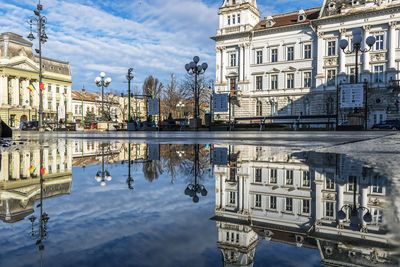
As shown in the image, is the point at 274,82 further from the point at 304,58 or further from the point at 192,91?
the point at 192,91

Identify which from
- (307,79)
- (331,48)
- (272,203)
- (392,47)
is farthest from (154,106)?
(392,47)

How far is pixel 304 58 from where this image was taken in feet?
153

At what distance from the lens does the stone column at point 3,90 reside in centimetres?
6725

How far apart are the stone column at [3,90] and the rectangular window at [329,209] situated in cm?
7605

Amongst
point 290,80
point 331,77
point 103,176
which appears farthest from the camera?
point 290,80

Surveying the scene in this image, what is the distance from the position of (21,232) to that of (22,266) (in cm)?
55

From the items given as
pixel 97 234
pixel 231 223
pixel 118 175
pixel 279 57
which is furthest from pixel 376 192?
pixel 279 57

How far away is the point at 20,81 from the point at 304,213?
262 ft

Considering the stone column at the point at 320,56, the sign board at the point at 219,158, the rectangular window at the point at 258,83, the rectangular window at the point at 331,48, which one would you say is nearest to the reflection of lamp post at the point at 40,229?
the sign board at the point at 219,158

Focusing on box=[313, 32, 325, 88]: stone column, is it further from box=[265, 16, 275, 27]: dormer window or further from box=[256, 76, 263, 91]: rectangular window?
box=[256, 76, 263, 91]: rectangular window

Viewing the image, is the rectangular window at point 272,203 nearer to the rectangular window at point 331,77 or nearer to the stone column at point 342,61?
the stone column at point 342,61

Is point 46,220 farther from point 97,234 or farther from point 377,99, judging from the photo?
point 377,99

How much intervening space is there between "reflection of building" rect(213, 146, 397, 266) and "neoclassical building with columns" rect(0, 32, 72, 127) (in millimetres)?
66026

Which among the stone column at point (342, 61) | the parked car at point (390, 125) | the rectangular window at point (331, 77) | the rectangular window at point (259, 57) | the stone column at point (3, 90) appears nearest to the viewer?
the parked car at point (390, 125)
